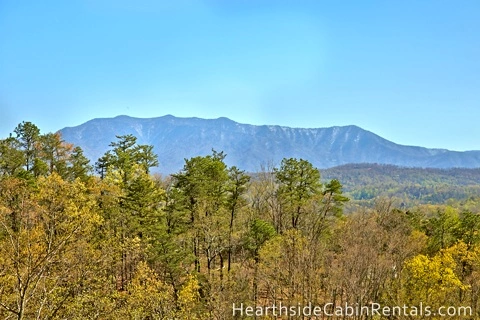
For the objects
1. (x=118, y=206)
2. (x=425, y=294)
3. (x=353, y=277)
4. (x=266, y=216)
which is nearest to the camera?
(x=353, y=277)

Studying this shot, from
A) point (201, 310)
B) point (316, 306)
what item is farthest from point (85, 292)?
point (316, 306)

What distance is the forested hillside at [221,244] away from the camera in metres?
22.4

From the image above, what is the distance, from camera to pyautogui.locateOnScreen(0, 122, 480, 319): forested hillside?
22438 millimetres

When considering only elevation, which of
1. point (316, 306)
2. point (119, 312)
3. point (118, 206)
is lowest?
point (316, 306)

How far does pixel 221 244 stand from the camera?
36.9m

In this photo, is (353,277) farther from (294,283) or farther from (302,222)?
(302,222)

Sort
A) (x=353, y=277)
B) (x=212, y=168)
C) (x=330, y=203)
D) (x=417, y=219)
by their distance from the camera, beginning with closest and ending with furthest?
(x=353, y=277) → (x=212, y=168) → (x=330, y=203) → (x=417, y=219)

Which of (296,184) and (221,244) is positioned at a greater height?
(296,184)

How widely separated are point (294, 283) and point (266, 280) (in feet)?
8.65

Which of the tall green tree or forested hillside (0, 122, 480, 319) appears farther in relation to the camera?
the tall green tree

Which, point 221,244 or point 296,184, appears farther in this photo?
point 296,184

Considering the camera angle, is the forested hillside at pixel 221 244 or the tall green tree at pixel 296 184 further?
the tall green tree at pixel 296 184

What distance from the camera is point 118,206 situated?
3538 centimetres

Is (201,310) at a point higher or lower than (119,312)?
lower
